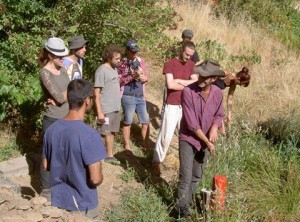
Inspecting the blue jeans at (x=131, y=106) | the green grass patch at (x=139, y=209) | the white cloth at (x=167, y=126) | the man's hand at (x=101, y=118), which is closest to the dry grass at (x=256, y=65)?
the blue jeans at (x=131, y=106)

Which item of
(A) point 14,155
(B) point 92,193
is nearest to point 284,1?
(A) point 14,155

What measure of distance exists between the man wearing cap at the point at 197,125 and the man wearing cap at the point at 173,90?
47.1 inches

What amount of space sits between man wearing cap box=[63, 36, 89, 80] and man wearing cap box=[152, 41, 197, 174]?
1.06m

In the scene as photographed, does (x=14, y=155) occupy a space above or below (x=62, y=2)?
below

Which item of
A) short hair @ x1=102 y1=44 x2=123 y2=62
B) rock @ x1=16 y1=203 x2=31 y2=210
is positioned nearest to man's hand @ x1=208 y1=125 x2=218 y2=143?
short hair @ x1=102 y1=44 x2=123 y2=62

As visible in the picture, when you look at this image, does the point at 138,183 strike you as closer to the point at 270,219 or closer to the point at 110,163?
the point at 110,163

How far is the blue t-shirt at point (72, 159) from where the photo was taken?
3.78m

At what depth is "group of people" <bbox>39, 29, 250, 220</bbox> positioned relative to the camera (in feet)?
12.6

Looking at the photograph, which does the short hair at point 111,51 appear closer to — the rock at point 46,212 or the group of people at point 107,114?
the group of people at point 107,114

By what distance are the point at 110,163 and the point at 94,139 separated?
3.00 metres

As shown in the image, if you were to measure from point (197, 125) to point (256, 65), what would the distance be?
7.31m

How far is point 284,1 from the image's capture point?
18.4 metres

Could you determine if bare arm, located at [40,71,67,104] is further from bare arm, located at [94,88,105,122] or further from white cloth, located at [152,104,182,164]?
white cloth, located at [152,104,182,164]

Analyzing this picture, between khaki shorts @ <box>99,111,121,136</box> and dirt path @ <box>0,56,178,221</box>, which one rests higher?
khaki shorts @ <box>99,111,121,136</box>
